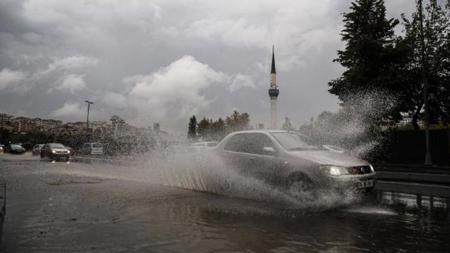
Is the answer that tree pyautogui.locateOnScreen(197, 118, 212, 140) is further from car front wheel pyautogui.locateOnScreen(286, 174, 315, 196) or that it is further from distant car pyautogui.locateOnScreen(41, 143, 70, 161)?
car front wheel pyautogui.locateOnScreen(286, 174, 315, 196)

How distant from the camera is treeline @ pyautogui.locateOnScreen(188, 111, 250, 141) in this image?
98.6m

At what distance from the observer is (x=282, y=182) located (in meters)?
8.49

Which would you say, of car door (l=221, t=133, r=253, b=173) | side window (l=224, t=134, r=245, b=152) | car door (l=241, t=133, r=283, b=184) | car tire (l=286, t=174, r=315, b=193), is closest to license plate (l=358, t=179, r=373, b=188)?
car tire (l=286, t=174, r=315, b=193)

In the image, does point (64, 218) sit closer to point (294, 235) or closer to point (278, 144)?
point (294, 235)

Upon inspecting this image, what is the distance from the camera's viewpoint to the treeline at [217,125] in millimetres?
98600

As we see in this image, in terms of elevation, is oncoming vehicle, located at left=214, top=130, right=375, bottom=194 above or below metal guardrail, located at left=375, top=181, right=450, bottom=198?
above

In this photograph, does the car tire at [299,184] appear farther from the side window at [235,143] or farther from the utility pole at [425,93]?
the utility pole at [425,93]

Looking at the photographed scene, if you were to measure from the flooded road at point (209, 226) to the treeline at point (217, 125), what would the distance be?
7884 cm

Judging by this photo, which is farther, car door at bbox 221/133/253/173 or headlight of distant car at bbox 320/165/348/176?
car door at bbox 221/133/253/173

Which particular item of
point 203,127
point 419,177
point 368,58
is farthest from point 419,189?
point 203,127

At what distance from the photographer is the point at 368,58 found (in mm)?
28234

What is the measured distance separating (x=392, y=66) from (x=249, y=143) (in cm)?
2178

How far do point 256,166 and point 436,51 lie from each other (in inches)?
847

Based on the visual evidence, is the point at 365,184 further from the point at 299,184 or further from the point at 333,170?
the point at 299,184
